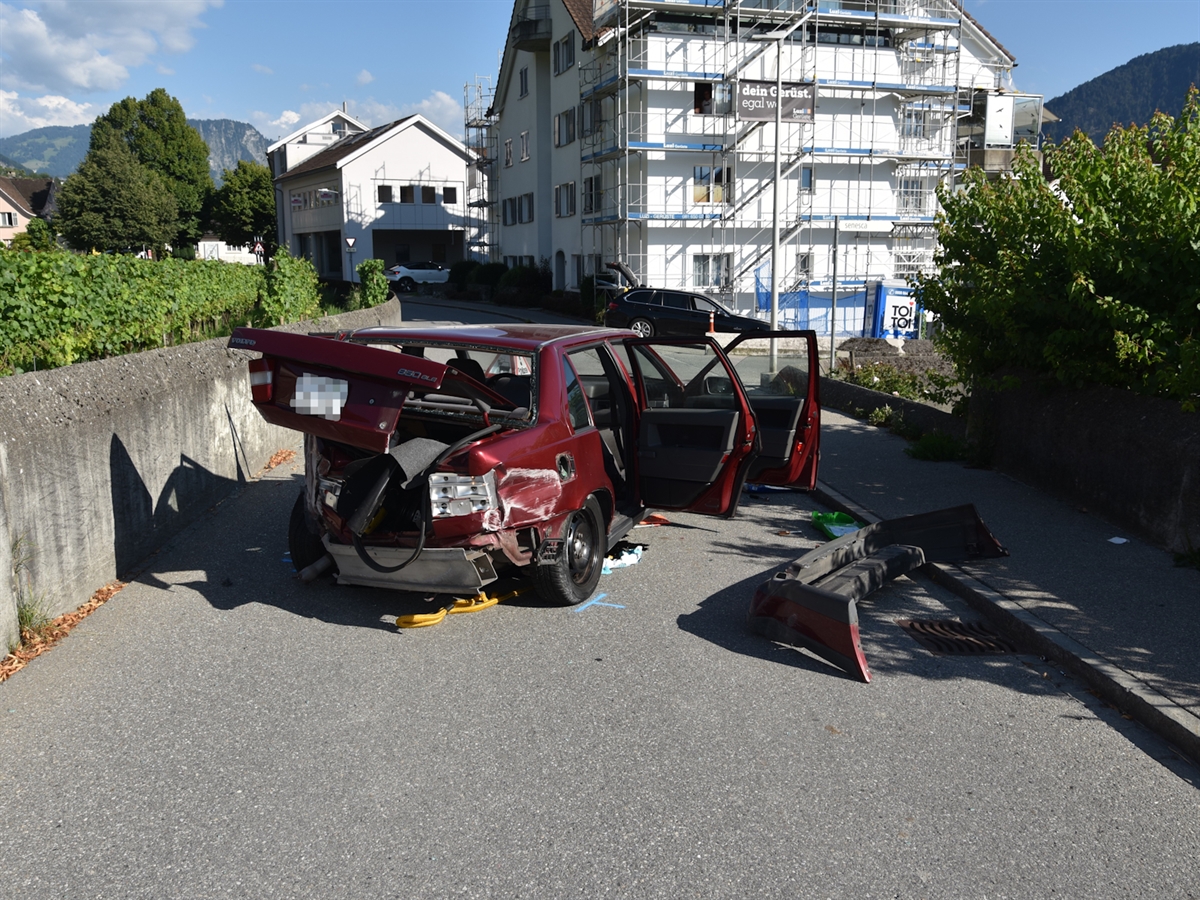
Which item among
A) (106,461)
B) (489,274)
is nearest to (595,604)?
(106,461)

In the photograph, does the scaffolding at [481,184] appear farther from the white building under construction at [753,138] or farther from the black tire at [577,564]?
the black tire at [577,564]

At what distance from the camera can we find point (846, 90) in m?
40.1

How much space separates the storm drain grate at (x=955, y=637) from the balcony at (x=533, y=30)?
144 ft

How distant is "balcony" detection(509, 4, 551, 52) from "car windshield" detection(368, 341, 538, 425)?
4194cm

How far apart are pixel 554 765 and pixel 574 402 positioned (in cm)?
287

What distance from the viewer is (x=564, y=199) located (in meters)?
45.7

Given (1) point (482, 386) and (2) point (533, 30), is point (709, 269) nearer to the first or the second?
(2) point (533, 30)

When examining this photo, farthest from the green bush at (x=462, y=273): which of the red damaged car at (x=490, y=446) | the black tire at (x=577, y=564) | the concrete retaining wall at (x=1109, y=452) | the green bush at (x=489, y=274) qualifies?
the black tire at (x=577, y=564)

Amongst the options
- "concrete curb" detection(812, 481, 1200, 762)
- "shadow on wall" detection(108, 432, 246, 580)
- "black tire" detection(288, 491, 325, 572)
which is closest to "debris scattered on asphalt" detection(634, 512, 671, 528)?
"concrete curb" detection(812, 481, 1200, 762)

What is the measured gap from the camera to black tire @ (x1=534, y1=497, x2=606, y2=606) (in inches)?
252

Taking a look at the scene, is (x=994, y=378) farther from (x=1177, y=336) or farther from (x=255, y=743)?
(x=255, y=743)

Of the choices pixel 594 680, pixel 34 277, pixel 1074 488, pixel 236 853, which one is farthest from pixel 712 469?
pixel 34 277

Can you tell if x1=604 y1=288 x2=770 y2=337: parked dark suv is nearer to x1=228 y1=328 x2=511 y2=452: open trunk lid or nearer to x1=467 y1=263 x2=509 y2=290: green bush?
x1=467 y1=263 x2=509 y2=290: green bush

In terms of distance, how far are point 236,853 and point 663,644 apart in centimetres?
283
